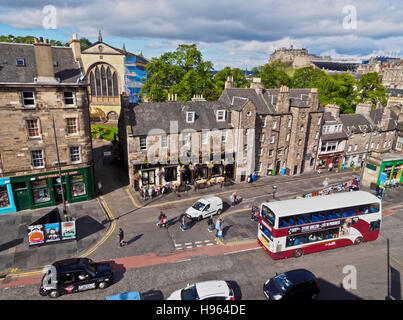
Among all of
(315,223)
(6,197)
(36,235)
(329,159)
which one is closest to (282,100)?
(329,159)

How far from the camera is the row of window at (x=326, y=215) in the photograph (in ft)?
67.6

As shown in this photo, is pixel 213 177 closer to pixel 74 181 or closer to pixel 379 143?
pixel 74 181

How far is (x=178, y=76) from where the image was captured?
52.9 m

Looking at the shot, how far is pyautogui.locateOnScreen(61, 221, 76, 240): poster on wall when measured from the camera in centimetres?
2319

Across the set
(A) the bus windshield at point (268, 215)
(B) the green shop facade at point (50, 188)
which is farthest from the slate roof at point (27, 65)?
(A) the bus windshield at point (268, 215)

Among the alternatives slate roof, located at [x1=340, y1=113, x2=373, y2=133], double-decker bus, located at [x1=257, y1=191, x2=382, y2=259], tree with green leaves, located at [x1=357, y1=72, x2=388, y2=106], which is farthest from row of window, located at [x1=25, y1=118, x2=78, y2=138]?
tree with green leaves, located at [x1=357, y1=72, x2=388, y2=106]

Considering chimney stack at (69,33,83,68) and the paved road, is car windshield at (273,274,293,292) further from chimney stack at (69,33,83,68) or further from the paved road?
chimney stack at (69,33,83,68)

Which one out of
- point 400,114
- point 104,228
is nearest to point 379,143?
point 400,114

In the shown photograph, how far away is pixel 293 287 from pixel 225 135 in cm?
2290

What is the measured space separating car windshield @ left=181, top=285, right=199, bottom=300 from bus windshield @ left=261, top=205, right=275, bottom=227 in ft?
25.4

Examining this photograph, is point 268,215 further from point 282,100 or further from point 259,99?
point 259,99

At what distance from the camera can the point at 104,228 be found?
2586 centimetres
